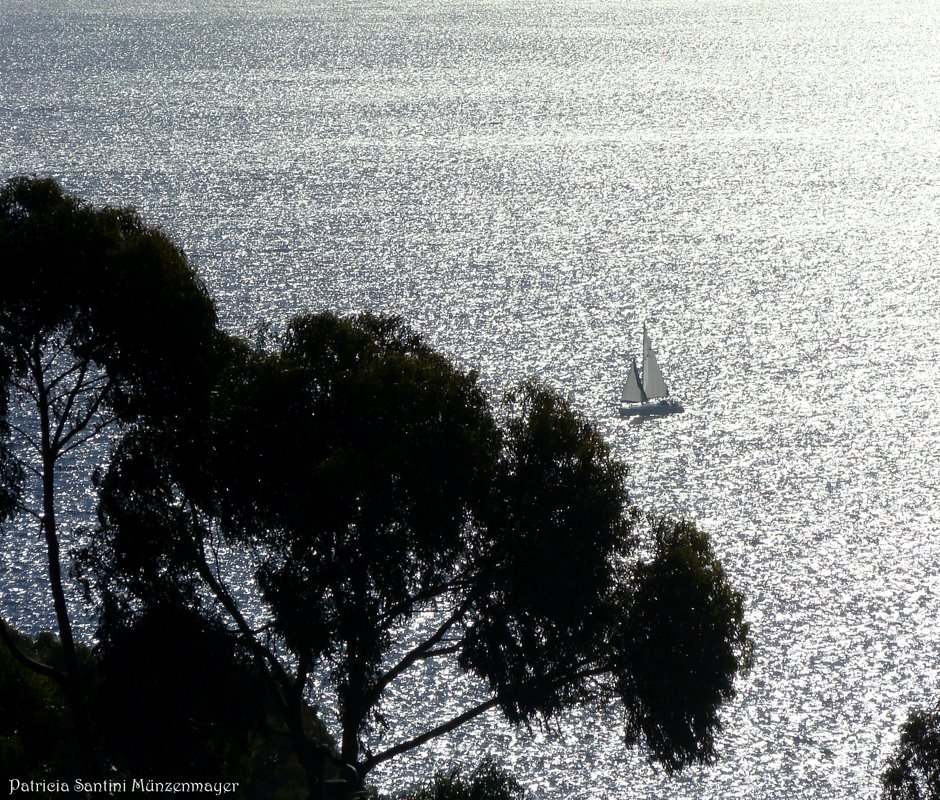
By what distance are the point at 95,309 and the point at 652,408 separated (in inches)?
1612

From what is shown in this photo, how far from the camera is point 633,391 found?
56.5m

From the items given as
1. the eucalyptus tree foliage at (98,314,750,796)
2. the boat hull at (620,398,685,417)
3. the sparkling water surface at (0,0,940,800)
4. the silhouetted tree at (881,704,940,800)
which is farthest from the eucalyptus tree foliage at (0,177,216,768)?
the boat hull at (620,398,685,417)

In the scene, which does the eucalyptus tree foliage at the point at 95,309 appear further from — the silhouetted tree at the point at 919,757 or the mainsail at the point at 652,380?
the mainsail at the point at 652,380

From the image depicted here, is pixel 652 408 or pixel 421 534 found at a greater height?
pixel 652 408

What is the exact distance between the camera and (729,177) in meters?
109

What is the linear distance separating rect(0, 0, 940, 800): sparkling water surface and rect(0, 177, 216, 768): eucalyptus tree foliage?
23.7 ft

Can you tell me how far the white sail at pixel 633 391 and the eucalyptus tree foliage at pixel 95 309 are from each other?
40.2 meters

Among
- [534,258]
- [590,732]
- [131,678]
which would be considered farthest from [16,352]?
[534,258]

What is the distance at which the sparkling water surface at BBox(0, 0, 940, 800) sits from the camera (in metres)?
35.3

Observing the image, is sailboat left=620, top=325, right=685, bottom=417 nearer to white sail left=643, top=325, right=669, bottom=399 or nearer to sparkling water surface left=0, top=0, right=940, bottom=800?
white sail left=643, top=325, right=669, bottom=399

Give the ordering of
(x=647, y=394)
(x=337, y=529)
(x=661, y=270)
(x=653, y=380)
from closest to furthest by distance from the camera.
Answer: (x=337, y=529) < (x=647, y=394) < (x=653, y=380) < (x=661, y=270)

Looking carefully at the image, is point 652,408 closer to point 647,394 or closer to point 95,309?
Result: point 647,394

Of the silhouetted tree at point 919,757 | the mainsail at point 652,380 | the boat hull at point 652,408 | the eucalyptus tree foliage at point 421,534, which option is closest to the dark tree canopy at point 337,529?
the eucalyptus tree foliage at point 421,534

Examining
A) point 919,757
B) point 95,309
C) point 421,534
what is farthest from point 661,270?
point 919,757
